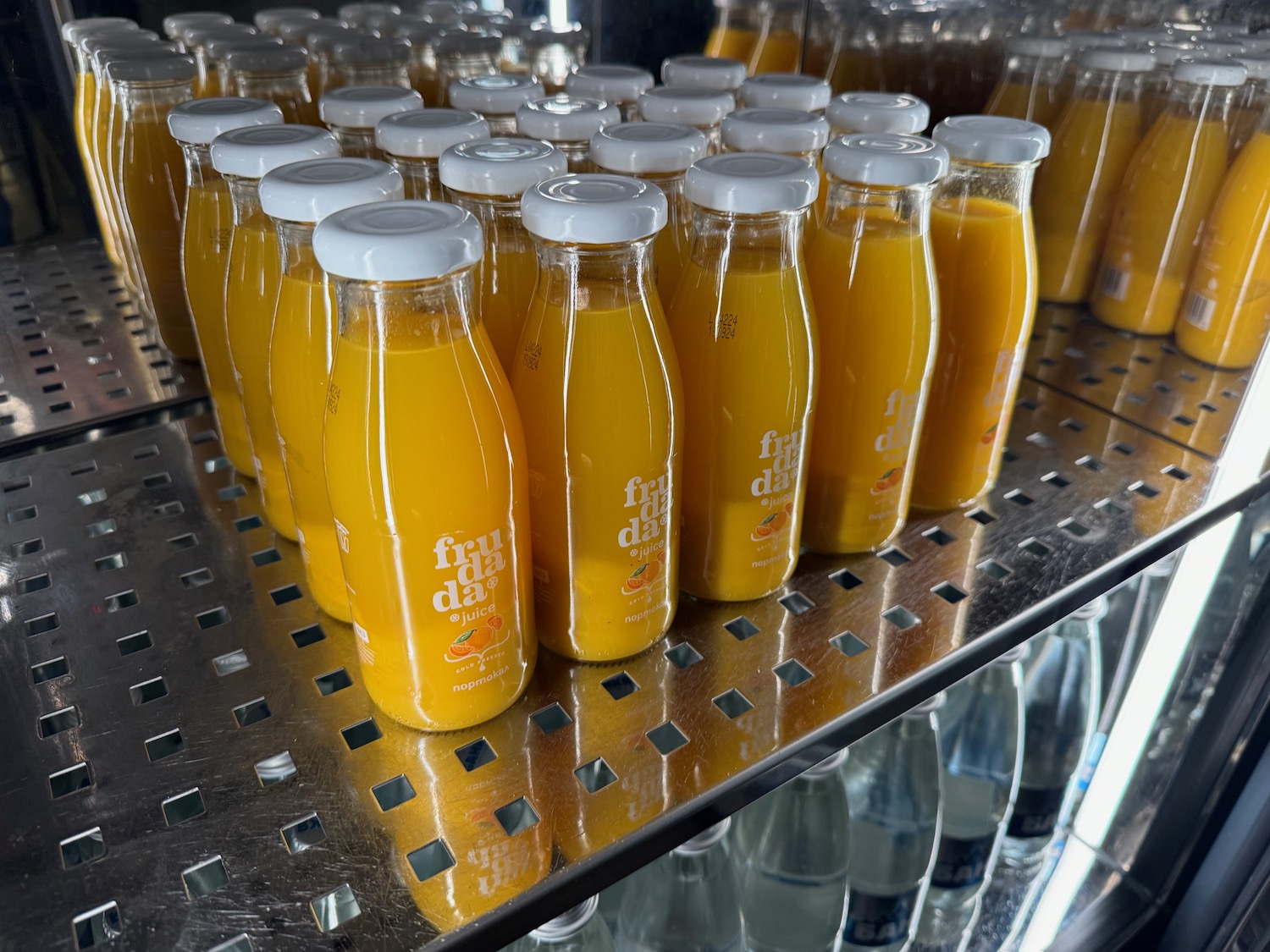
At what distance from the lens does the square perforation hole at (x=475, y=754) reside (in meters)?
0.57

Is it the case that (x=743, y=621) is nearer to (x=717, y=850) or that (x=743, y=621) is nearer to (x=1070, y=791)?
(x=717, y=850)

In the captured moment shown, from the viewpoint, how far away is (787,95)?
0.77 meters

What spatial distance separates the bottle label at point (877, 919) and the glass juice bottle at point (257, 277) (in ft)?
2.57

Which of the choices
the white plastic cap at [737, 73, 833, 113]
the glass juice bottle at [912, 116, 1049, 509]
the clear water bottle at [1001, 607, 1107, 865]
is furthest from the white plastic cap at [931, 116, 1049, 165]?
the clear water bottle at [1001, 607, 1107, 865]

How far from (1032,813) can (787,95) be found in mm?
999

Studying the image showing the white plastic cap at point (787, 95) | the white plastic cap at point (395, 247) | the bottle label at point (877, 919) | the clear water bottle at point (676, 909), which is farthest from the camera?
the bottle label at point (877, 919)

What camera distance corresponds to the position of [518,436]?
528 millimetres

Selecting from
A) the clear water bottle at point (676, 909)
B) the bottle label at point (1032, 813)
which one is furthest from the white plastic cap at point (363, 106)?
the bottle label at point (1032, 813)

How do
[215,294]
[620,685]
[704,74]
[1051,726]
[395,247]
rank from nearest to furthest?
[395,247]
[620,685]
[215,294]
[704,74]
[1051,726]

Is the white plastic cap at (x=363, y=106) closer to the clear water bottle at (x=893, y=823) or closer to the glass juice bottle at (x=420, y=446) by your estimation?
the glass juice bottle at (x=420, y=446)

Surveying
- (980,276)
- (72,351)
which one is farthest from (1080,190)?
(72,351)

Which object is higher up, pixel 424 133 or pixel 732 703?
pixel 424 133

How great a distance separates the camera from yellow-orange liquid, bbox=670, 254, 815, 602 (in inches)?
23.1

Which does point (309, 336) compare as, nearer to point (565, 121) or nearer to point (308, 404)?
point (308, 404)
